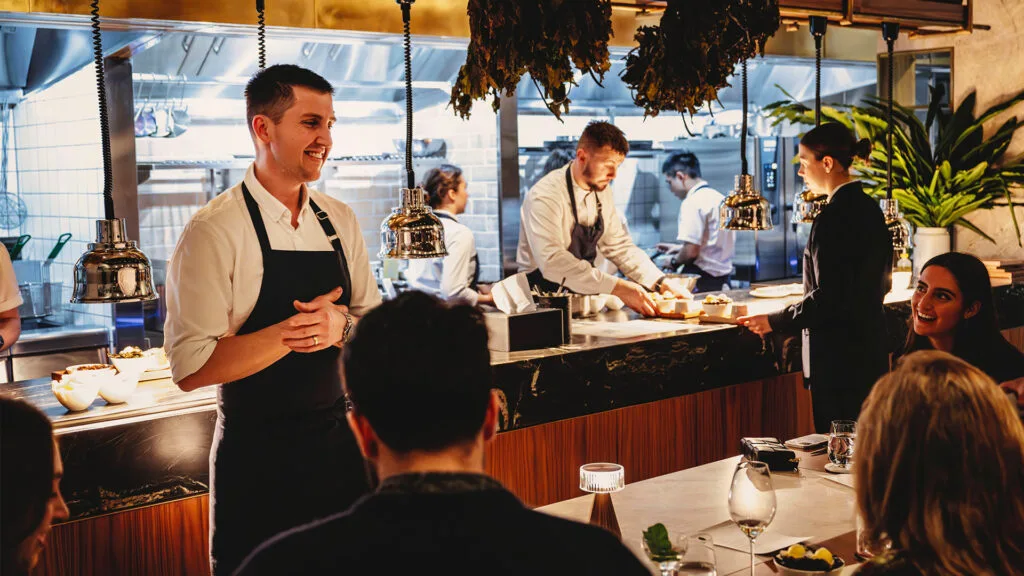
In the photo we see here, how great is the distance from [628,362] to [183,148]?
393 centimetres

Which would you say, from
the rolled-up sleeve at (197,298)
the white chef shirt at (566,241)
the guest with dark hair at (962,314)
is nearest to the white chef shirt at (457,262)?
the white chef shirt at (566,241)

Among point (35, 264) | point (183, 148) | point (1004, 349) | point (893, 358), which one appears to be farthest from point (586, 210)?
point (35, 264)

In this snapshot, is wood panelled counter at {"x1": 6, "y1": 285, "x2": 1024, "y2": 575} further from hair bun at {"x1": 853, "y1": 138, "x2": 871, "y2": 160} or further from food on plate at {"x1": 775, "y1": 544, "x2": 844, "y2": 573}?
food on plate at {"x1": 775, "y1": 544, "x2": 844, "y2": 573}

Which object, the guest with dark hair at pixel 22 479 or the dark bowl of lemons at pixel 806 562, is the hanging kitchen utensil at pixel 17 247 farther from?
the dark bowl of lemons at pixel 806 562

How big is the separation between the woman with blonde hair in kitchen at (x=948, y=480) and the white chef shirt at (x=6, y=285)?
12.0 feet

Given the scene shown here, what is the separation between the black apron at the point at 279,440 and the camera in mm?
2678

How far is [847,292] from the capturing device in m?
4.30

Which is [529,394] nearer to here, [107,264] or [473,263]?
[107,264]

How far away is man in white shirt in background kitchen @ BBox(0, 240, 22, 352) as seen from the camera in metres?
4.14

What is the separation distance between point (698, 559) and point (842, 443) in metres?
1.10

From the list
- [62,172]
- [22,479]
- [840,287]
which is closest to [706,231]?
[840,287]

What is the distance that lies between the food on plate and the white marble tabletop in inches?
2.5

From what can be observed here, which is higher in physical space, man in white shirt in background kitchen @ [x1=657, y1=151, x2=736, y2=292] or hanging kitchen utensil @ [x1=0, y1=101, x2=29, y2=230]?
hanging kitchen utensil @ [x1=0, y1=101, x2=29, y2=230]

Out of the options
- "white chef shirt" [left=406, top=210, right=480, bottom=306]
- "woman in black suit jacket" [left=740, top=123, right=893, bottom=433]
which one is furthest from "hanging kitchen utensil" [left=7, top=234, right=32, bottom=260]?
"woman in black suit jacket" [left=740, top=123, right=893, bottom=433]
